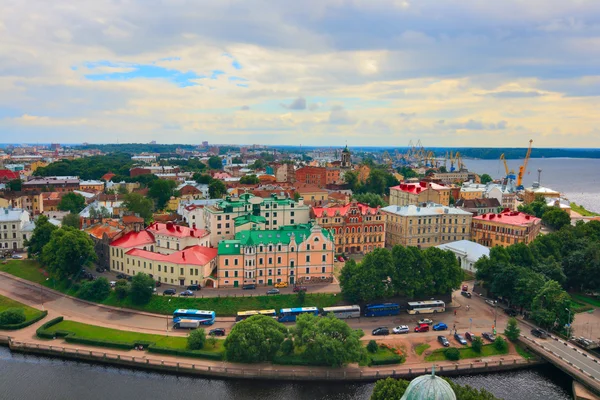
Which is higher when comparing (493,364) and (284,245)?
(284,245)

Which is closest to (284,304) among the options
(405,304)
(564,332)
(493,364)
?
(405,304)

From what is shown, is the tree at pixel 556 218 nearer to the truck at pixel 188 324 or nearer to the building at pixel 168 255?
the building at pixel 168 255

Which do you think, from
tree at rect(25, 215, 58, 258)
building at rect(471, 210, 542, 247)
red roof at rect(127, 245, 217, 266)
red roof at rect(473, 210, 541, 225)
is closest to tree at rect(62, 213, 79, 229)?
tree at rect(25, 215, 58, 258)

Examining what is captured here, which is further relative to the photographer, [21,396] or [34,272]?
[34,272]

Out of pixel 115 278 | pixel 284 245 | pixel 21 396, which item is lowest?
pixel 21 396

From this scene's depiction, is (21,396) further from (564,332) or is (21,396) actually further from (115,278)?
(564,332)

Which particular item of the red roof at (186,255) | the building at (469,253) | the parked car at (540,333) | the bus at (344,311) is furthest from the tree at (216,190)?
the parked car at (540,333)

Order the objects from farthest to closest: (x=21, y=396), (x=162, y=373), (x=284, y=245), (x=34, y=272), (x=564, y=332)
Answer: (x=34, y=272), (x=284, y=245), (x=564, y=332), (x=162, y=373), (x=21, y=396)

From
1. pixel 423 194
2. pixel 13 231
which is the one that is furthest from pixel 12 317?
pixel 423 194
